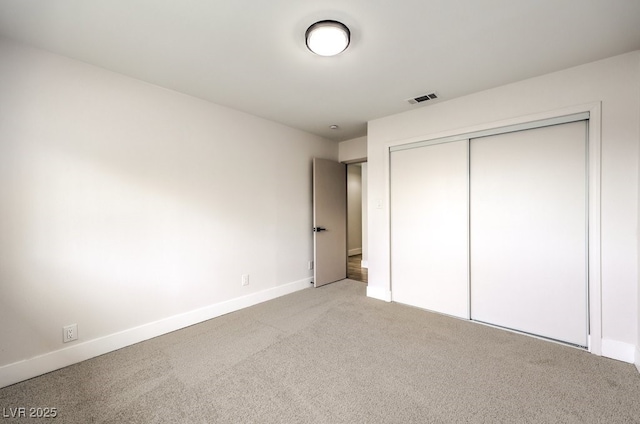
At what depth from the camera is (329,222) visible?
424 cm

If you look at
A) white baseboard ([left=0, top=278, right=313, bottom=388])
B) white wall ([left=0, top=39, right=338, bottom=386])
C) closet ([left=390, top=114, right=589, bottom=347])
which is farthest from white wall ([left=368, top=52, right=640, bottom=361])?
white baseboard ([left=0, top=278, right=313, bottom=388])

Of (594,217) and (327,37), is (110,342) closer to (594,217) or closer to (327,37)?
(327,37)

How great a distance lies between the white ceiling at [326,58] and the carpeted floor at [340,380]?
93.1 inches

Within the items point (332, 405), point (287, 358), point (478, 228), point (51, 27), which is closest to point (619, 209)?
point (478, 228)

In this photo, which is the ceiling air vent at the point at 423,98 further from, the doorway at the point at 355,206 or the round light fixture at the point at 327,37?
the doorway at the point at 355,206

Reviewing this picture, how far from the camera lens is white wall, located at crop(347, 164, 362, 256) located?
651cm

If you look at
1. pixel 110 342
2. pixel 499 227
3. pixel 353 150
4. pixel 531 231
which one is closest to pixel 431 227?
pixel 499 227

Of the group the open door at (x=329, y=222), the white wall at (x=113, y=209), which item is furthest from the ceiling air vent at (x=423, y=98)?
the white wall at (x=113, y=209)

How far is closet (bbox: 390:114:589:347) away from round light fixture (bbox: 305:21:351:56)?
1.73 metres

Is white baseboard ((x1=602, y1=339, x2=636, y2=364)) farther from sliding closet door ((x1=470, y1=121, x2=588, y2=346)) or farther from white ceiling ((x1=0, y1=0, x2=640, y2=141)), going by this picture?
white ceiling ((x1=0, y1=0, x2=640, y2=141))

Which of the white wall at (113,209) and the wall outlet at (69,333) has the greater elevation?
the white wall at (113,209)

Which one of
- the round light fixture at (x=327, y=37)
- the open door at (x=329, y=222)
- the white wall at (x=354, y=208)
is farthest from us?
the white wall at (x=354, y=208)

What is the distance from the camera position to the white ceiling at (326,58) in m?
1.57

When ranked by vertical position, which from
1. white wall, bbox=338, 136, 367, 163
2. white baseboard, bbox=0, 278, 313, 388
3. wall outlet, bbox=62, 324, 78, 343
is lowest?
white baseboard, bbox=0, 278, 313, 388
